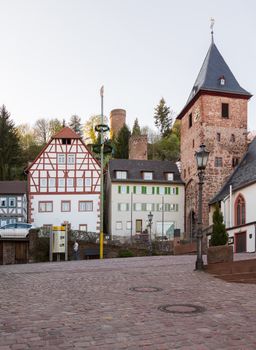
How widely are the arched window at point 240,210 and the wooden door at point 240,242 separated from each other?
634 centimetres

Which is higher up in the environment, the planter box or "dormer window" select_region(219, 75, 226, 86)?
"dormer window" select_region(219, 75, 226, 86)

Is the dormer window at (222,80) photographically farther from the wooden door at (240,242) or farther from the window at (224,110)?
the wooden door at (240,242)

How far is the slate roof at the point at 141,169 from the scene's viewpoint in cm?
6438

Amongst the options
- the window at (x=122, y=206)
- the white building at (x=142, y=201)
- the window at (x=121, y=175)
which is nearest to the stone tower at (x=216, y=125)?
the white building at (x=142, y=201)

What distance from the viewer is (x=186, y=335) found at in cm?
679

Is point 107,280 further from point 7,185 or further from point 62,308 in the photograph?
point 7,185

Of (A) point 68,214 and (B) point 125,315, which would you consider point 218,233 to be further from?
(A) point 68,214

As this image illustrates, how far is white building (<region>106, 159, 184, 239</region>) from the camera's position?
2442 inches

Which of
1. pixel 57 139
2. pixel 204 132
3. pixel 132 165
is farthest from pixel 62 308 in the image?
pixel 132 165

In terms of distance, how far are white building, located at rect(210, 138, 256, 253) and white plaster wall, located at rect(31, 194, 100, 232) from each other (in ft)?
47.9

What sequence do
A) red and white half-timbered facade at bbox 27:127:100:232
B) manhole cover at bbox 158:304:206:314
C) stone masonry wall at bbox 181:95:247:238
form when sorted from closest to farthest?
manhole cover at bbox 158:304:206:314 → stone masonry wall at bbox 181:95:247:238 → red and white half-timbered facade at bbox 27:127:100:232

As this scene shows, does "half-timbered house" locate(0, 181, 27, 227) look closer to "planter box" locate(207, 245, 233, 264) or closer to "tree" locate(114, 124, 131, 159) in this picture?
"tree" locate(114, 124, 131, 159)

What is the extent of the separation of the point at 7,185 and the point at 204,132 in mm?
25856

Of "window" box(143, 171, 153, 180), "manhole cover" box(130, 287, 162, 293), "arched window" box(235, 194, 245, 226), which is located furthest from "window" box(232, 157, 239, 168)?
"manhole cover" box(130, 287, 162, 293)
